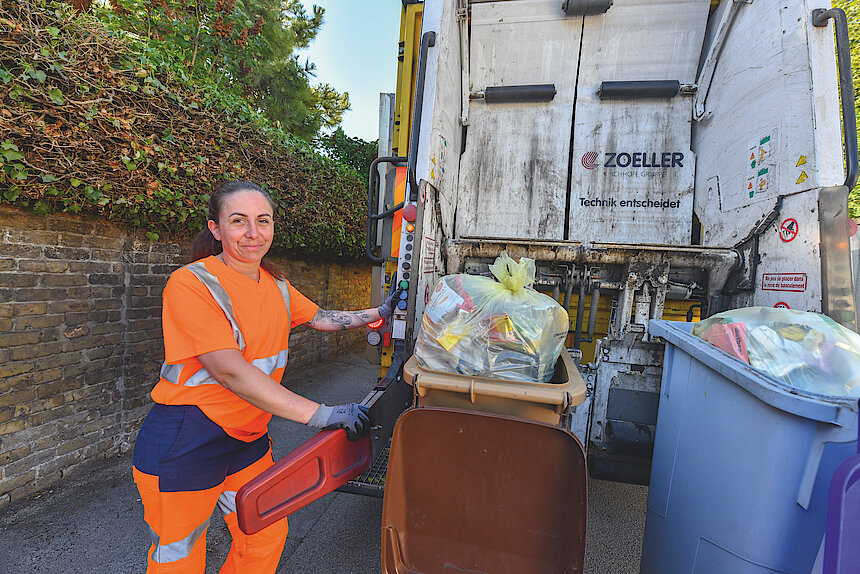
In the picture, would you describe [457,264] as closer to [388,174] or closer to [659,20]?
[388,174]

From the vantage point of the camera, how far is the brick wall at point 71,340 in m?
2.20

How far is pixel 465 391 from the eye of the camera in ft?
3.97

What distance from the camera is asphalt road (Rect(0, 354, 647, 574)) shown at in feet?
6.38

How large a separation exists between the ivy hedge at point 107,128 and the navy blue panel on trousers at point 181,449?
5.78 feet

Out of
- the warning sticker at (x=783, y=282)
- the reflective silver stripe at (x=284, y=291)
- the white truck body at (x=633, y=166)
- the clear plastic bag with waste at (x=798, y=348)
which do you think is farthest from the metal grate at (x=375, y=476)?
the warning sticker at (x=783, y=282)

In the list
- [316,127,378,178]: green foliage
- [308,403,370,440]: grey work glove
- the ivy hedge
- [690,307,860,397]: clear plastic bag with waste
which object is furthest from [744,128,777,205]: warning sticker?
[316,127,378,178]: green foliage

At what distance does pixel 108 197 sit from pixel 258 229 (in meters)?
1.70

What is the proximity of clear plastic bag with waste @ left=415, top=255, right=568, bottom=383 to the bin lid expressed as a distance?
0.75 ft

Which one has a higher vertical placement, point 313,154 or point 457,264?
point 313,154

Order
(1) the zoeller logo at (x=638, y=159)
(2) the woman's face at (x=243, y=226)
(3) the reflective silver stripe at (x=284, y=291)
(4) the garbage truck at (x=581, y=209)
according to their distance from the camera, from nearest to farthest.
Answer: (4) the garbage truck at (x=581, y=209) → (2) the woman's face at (x=243, y=226) → (3) the reflective silver stripe at (x=284, y=291) → (1) the zoeller logo at (x=638, y=159)

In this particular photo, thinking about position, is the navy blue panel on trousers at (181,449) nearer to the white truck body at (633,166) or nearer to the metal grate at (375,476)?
the metal grate at (375,476)

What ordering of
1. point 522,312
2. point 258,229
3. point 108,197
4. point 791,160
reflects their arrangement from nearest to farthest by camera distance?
point 522,312 → point 258,229 → point 791,160 → point 108,197

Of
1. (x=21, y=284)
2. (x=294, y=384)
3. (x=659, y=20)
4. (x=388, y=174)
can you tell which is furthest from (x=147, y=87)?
(x=659, y=20)

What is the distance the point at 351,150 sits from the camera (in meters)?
7.34
